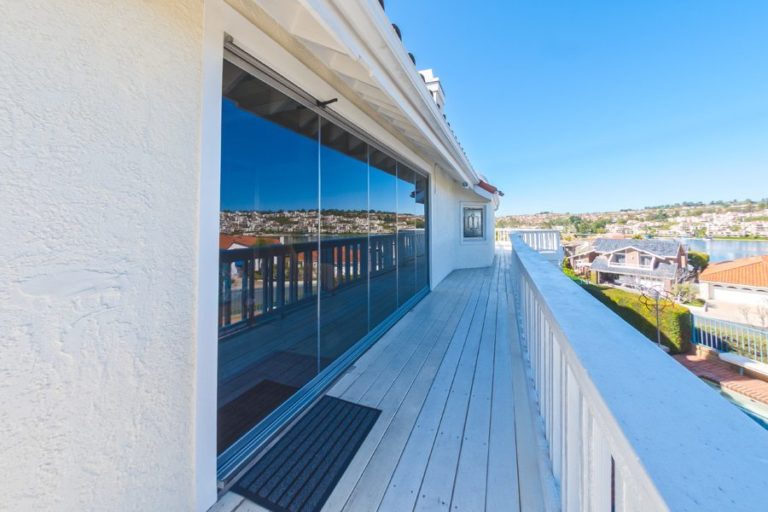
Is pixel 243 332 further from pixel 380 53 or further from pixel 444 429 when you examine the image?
pixel 380 53

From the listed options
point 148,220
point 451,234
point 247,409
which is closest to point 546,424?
point 247,409

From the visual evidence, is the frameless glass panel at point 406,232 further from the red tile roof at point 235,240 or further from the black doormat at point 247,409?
the red tile roof at point 235,240

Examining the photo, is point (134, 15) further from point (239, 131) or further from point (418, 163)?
point (418, 163)

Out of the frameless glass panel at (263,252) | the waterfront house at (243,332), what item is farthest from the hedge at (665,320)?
the frameless glass panel at (263,252)

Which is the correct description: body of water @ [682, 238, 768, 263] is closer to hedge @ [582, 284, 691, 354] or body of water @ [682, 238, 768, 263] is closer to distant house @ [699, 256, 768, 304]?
distant house @ [699, 256, 768, 304]

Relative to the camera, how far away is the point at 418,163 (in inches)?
197

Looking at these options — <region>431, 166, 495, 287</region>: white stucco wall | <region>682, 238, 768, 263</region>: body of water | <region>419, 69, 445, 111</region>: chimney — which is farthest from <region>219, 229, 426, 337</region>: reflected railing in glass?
<region>682, 238, 768, 263</region>: body of water

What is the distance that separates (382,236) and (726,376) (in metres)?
6.83

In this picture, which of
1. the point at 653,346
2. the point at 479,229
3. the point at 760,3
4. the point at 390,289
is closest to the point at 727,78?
the point at 760,3

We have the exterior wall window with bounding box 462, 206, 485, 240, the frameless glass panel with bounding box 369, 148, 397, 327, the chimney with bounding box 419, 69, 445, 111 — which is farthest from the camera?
the exterior wall window with bounding box 462, 206, 485, 240

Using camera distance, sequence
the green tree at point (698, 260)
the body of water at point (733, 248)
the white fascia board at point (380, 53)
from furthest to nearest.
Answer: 1. the green tree at point (698, 260)
2. the body of water at point (733, 248)
3. the white fascia board at point (380, 53)

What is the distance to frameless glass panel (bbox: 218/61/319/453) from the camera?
5.45ft

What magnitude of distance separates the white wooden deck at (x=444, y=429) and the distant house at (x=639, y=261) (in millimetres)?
23696

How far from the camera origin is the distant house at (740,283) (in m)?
14.0
